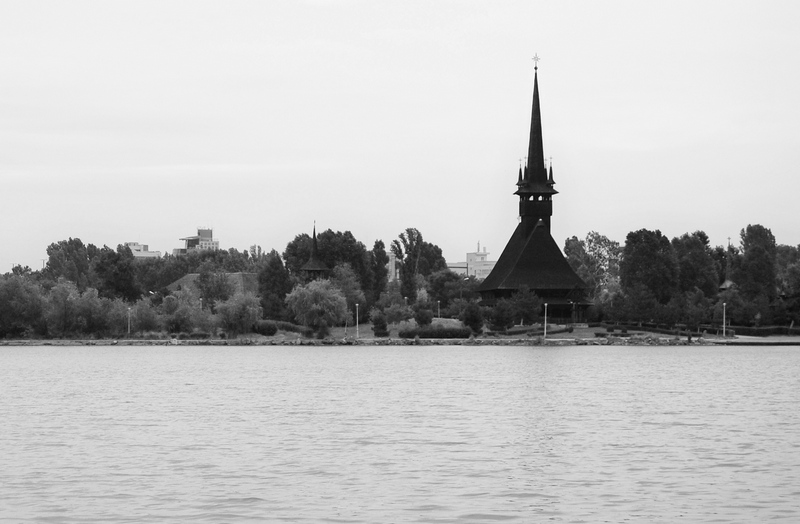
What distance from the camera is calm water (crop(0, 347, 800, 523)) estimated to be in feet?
65.0

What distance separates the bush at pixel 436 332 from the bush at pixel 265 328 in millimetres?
10629

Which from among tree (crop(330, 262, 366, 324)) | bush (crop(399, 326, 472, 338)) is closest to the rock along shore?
bush (crop(399, 326, 472, 338))

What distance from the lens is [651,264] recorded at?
107 meters

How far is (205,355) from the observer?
3091 inches

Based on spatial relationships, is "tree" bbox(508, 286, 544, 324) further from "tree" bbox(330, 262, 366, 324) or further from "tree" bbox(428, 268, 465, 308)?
"tree" bbox(428, 268, 465, 308)

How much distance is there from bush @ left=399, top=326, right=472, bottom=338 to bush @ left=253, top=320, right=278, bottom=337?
1063 cm

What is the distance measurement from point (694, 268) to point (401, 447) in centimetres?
9090

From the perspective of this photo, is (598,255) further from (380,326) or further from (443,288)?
(380,326)

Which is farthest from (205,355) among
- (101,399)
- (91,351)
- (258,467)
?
(258,467)

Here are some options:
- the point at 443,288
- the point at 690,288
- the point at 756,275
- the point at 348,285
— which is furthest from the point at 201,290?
the point at 756,275

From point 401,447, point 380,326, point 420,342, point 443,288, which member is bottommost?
point 401,447

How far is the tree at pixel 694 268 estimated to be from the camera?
113 m

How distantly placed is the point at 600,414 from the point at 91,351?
58.2m

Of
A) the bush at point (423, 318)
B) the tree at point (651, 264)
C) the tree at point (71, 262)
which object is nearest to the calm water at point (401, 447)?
the bush at point (423, 318)
